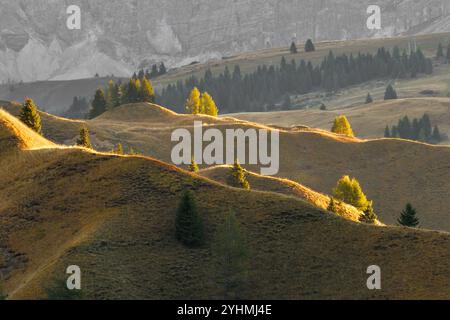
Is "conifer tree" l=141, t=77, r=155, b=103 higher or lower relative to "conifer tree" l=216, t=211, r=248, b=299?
higher

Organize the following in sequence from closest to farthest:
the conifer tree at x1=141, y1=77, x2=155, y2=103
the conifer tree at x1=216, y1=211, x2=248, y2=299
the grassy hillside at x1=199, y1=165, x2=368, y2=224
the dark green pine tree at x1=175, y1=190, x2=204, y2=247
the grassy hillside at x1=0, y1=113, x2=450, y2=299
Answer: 1. the grassy hillside at x1=0, y1=113, x2=450, y2=299
2. the conifer tree at x1=216, y1=211, x2=248, y2=299
3. the dark green pine tree at x1=175, y1=190, x2=204, y2=247
4. the grassy hillside at x1=199, y1=165, x2=368, y2=224
5. the conifer tree at x1=141, y1=77, x2=155, y2=103

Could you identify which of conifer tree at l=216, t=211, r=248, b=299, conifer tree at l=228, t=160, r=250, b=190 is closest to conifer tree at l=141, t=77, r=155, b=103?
conifer tree at l=228, t=160, r=250, b=190

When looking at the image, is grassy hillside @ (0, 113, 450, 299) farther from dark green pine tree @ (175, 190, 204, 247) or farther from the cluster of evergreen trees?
the cluster of evergreen trees

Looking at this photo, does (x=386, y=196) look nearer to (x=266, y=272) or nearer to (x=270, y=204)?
(x=270, y=204)

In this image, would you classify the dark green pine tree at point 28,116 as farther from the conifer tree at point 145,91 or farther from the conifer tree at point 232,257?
the conifer tree at point 145,91

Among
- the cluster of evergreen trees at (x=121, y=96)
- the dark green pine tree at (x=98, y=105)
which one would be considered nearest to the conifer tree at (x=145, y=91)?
the cluster of evergreen trees at (x=121, y=96)

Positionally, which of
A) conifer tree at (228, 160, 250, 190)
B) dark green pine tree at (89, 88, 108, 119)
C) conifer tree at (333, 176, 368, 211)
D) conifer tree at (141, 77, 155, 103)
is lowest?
conifer tree at (333, 176, 368, 211)
